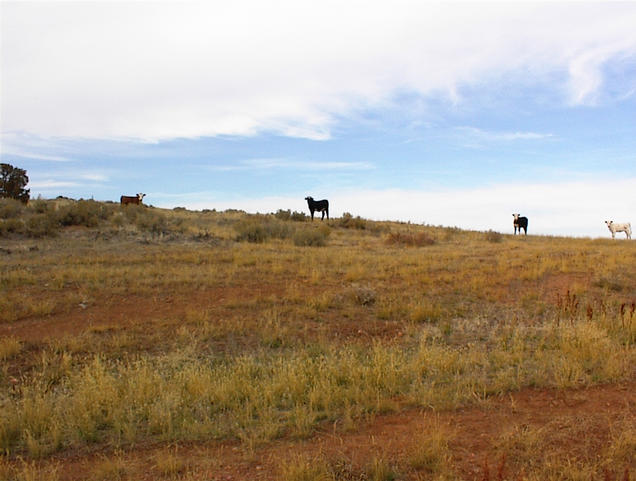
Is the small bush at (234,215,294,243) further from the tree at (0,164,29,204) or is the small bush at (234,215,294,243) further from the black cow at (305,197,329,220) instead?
the tree at (0,164,29,204)

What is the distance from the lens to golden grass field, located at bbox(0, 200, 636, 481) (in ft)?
14.5

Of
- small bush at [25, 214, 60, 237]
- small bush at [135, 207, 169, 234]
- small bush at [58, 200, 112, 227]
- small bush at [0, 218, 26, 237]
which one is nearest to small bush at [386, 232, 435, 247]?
small bush at [135, 207, 169, 234]

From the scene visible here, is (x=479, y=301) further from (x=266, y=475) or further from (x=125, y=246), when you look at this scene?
(x=125, y=246)

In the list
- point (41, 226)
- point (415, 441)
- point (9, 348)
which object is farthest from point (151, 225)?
point (415, 441)

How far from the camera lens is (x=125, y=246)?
17.5 meters

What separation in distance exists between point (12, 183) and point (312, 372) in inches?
1295

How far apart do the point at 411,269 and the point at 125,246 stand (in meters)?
10.2

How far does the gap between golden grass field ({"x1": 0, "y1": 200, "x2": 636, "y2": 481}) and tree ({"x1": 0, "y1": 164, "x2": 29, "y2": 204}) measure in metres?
20.8

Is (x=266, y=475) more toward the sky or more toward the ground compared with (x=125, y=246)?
more toward the ground

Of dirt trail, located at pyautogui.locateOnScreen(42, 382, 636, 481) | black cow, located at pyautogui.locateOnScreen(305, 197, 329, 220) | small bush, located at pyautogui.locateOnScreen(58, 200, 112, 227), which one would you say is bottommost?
dirt trail, located at pyautogui.locateOnScreen(42, 382, 636, 481)

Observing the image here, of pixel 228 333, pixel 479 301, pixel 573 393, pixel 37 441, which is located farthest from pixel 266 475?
pixel 479 301

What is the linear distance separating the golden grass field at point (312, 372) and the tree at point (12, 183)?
68.2 feet

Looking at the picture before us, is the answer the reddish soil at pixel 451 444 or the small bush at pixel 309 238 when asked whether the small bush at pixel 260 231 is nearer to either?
the small bush at pixel 309 238

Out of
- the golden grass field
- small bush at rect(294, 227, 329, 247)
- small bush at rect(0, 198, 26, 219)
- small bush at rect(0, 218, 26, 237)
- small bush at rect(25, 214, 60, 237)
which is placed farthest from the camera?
small bush at rect(294, 227, 329, 247)
